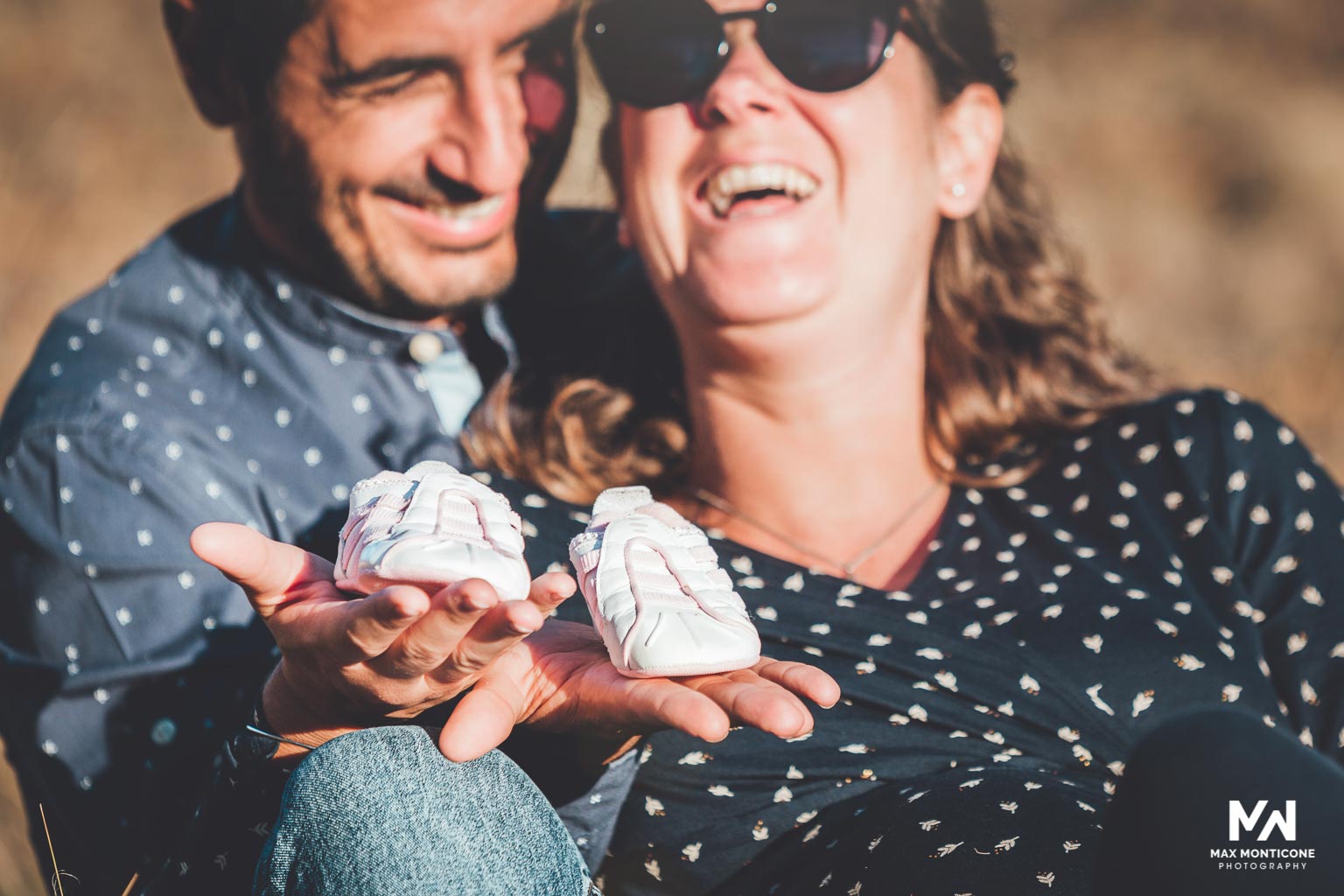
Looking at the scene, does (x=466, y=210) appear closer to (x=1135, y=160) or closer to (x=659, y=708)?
(x=659, y=708)

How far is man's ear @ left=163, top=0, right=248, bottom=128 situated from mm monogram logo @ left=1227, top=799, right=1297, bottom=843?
1.87 m

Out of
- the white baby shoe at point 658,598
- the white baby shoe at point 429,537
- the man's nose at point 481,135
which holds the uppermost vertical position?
the man's nose at point 481,135

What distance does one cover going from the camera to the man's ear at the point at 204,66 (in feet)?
A: 7.30

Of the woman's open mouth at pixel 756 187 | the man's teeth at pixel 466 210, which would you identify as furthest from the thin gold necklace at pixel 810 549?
the man's teeth at pixel 466 210

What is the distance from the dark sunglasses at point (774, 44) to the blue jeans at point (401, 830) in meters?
1.12

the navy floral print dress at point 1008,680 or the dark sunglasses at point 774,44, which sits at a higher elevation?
the dark sunglasses at point 774,44

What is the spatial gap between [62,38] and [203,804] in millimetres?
6585

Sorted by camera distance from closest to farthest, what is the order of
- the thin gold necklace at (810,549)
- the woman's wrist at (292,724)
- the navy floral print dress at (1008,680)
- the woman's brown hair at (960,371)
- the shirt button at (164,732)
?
the woman's wrist at (292,724)
the navy floral print dress at (1008,680)
the shirt button at (164,732)
the thin gold necklace at (810,549)
the woman's brown hair at (960,371)

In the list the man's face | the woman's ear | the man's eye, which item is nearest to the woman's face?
the woman's ear

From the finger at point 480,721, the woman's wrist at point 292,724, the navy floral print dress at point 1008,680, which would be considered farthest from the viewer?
the navy floral print dress at point 1008,680

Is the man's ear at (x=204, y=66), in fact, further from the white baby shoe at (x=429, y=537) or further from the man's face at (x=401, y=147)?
the white baby shoe at (x=429, y=537)

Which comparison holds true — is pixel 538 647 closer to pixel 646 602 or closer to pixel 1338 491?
pixel 646 602

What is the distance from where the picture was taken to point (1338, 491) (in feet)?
6.73

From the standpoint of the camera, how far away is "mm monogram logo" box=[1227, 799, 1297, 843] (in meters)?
1.07
